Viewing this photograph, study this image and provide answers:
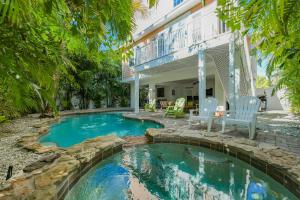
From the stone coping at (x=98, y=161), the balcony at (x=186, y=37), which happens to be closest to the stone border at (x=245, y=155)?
the stone coping at (x=98, y=161)

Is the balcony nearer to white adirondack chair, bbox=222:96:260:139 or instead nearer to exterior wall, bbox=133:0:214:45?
exterior wall, bbox=133:0:214:45

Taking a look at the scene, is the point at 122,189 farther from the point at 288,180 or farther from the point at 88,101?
the point at 88,101

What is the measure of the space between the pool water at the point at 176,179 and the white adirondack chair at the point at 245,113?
1234mm

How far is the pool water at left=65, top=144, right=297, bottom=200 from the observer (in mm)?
2453

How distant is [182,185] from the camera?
275cm

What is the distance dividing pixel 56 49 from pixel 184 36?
766 cm

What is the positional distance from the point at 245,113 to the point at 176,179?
3.26 meters

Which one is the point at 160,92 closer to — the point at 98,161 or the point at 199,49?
the point at 199,49

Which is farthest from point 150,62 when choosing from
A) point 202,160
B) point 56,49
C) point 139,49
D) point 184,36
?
point 56,49

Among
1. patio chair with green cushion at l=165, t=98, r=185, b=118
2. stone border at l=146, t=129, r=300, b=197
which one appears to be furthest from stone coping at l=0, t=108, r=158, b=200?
patio chair with green cushion at l=165, t=98, r=185, b=118

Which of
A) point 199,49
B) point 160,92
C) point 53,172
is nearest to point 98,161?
point 53,172

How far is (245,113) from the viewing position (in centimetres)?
518

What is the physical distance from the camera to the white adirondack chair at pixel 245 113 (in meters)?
4.64

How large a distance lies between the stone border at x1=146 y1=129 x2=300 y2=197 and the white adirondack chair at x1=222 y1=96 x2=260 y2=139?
1023mm
